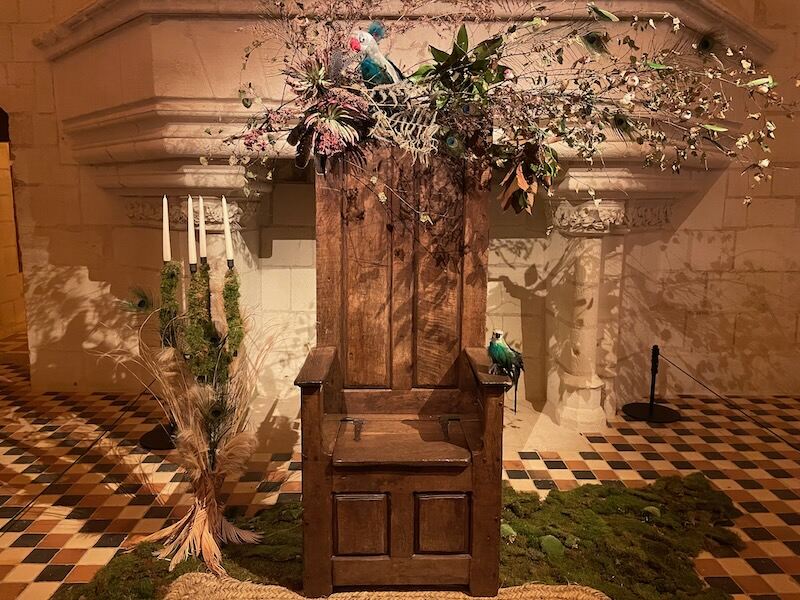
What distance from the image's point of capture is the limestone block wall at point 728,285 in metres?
4.47

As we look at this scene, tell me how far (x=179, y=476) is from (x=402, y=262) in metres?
1.74

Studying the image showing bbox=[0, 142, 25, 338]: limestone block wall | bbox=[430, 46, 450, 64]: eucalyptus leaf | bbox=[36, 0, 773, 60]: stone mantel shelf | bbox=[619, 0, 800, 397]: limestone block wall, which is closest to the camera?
bbox=[430, 46, 450, 64]: eucalyptus leaf

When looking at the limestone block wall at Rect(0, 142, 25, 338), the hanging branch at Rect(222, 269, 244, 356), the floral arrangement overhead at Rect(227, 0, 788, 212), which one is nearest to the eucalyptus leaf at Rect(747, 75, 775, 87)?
the floral arrangement overhead at Rect(227, 0, 788, 212)

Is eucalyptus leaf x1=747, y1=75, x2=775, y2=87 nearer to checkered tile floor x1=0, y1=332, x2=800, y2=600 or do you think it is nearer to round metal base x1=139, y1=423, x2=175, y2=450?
checkered tile floor x1=0, y1=332, x2=800, y2=600

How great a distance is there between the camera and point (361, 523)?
2.21 m

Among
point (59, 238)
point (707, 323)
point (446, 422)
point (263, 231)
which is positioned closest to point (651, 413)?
point (707, 323)

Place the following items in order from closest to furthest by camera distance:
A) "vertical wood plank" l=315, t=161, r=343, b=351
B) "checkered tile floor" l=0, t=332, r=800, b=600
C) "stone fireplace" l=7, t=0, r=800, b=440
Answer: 1. "vertical wood plank" l=315, t=161, r=343, b=351
2. "checkered tile floor" l=0, t=332, r=800, b=600
3. "stone fireplace" l=7, t=0, r=800, b=440

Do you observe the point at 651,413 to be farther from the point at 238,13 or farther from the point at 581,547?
the point at 238,13

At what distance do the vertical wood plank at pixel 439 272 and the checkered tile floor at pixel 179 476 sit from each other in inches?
41.8

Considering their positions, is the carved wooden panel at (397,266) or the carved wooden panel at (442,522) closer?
the carved wooden panel at (442,522)

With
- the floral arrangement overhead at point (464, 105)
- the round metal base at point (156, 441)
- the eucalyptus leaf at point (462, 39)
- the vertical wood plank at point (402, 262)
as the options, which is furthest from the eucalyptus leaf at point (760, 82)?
the round metal base at point (156, 441)

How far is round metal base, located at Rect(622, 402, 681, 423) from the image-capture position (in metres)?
4.15

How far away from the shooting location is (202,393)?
2.55 metres

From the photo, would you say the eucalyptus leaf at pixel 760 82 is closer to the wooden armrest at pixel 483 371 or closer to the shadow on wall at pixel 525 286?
the wooden armrest at pixel 483 371
